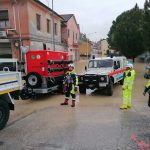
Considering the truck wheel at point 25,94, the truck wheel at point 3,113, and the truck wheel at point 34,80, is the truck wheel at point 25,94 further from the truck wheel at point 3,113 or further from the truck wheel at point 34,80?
the truck wheel at point 3,113

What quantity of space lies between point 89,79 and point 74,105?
2.99 metres

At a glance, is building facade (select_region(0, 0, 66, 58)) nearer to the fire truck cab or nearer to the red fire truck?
the fire truck cab

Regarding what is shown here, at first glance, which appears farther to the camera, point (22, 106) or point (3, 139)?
point (22, 106)

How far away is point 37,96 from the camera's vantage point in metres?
13.4

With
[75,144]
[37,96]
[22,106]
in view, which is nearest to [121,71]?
[37,96]

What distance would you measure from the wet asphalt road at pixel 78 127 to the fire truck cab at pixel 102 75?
181cm

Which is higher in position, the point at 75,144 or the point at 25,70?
the point at 25,70

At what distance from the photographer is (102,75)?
13.0 m

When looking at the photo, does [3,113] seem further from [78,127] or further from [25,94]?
[25,94]

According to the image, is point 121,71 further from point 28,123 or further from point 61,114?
point 28,123

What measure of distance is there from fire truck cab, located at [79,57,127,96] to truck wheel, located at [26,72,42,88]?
7.74ft

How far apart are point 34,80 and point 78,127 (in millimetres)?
5441

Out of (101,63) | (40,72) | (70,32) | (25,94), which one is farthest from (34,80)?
(70,32)

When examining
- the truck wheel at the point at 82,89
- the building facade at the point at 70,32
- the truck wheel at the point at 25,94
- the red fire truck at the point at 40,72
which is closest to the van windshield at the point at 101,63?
the truck wheel at the point at 82,89
